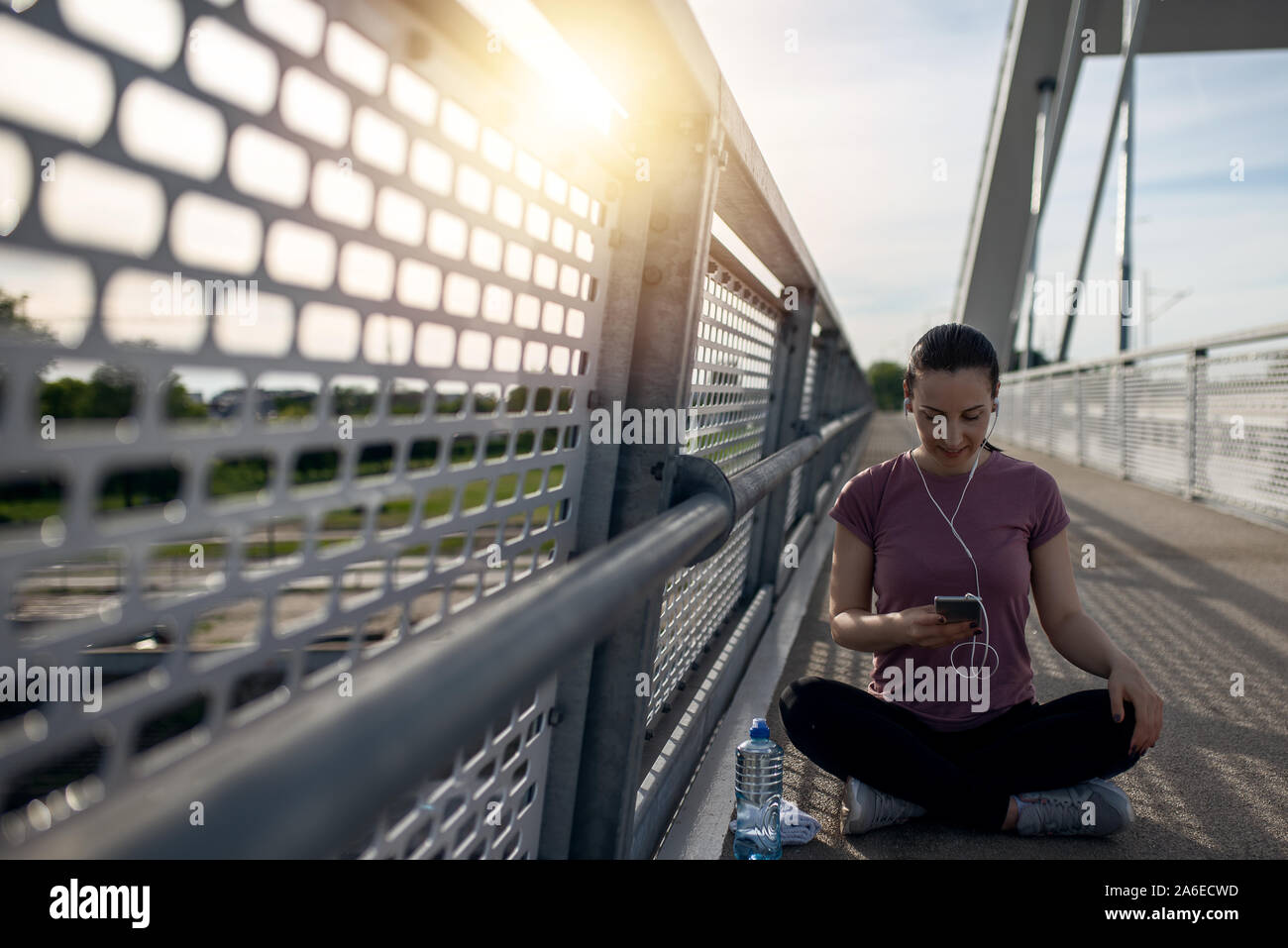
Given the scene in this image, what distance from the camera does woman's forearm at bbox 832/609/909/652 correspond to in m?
2.32

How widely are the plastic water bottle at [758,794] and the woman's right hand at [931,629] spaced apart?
527 mm

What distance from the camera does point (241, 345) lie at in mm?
881

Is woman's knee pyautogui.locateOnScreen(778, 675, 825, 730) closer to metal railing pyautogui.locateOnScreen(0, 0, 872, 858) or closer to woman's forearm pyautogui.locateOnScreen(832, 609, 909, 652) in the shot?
woman's forearm pyautogui.locateOnScreen(832, 609, 909, 652)

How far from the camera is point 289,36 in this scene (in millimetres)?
903

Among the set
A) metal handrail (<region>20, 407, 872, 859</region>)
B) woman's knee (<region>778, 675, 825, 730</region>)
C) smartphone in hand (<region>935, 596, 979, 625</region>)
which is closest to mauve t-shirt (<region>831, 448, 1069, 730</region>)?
woman's knee (<region>778, 675, 825, 730</region>)

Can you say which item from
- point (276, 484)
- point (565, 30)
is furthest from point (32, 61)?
point (565, 30)

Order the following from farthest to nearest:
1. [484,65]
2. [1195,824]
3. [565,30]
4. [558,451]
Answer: [1195,824], [558,451], [565,30], [484,65]

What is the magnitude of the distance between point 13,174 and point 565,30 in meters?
0.99

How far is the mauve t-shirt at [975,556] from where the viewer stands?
8.18ft

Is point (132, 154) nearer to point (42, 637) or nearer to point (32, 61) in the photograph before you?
point (32, 61)

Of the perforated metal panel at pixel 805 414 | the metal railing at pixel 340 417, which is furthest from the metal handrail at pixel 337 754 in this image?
the perforated metal panel at pixel 805 414

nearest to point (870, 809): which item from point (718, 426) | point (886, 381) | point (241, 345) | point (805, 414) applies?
point (718, 426)

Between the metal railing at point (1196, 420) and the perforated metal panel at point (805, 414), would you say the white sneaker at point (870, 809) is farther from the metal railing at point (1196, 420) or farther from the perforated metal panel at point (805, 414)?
the metal railing at point (1196, 420)
